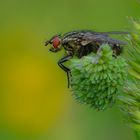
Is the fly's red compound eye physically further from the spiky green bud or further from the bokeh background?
the bokeh background

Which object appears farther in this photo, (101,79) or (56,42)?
(56,42)

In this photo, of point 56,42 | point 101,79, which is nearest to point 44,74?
point 56,42

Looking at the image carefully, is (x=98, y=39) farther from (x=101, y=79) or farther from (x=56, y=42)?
(x=56, y=42)

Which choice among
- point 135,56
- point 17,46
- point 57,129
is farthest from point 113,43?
point 17,46

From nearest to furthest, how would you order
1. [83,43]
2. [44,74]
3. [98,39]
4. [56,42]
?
[98,39] → [83,43] → [56,42] → [44,74]

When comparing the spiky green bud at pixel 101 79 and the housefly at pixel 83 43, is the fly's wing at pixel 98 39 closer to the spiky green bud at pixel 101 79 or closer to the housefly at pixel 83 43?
the housefly at pixel 83 43

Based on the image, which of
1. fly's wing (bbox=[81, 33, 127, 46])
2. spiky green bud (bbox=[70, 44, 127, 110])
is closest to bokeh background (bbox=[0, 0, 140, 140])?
fly's wing (bbox=[81, 33, 127, 46])
